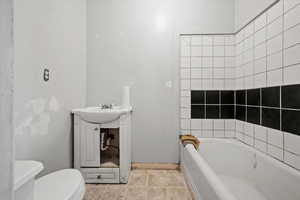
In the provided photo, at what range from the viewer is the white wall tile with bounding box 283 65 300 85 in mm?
1210

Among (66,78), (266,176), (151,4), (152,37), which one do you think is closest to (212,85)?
(152,37)

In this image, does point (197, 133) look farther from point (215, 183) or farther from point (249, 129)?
point (215, 183)

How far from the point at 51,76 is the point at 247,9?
2170 millimetres

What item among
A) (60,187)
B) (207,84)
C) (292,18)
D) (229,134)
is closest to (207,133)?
(229,134)

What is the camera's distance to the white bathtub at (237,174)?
1090 mm

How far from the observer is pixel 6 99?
0.41 meters

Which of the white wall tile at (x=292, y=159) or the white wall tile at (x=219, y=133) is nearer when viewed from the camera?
the white wall tile at (x=292, y=159)

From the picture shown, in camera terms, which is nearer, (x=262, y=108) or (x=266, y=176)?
(x=266, y=176)

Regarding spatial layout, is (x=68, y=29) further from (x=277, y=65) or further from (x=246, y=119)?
(x=246, y=119)

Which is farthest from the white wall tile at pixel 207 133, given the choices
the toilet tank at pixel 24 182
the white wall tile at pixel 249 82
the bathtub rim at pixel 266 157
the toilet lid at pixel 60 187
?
the toilet tank at pixel 24 182

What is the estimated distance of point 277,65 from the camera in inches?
55.7

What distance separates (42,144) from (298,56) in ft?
6.72

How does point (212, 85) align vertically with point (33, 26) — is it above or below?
below

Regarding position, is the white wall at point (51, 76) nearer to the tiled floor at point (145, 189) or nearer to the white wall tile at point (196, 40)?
the tiled floor at point (145, 189)
